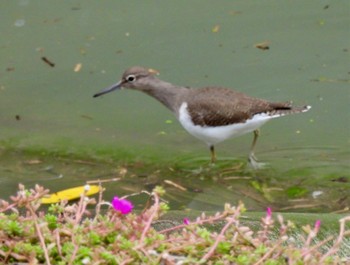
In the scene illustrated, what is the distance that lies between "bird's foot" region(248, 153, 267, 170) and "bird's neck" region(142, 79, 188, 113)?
2.00 feet

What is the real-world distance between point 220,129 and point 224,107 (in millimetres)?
143

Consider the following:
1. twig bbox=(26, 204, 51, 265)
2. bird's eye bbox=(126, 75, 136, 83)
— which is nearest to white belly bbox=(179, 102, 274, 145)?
bird's eye bbox=(126, 75, 136, 83)

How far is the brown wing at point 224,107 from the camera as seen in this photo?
5492 millimetres

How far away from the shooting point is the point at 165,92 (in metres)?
5.99

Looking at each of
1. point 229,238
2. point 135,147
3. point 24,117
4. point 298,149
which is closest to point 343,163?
point 298,149

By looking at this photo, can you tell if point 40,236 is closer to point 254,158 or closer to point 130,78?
point 254,158

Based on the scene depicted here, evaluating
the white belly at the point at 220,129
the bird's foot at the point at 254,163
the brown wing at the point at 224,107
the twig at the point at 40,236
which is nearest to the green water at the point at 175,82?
the bird's foot at the point at 254,163

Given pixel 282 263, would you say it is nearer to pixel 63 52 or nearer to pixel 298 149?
pixel 298 149

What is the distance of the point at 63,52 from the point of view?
6.98 m

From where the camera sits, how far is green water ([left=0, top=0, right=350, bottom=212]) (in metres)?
5.40

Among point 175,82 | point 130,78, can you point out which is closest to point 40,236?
point 130,78

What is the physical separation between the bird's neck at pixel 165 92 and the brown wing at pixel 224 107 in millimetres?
192

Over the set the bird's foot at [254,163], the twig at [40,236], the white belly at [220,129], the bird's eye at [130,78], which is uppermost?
the bird's eye at [130,78]

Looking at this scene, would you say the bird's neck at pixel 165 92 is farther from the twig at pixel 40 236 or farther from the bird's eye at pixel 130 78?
the twig at pixel 40 236
